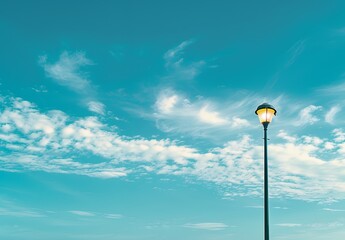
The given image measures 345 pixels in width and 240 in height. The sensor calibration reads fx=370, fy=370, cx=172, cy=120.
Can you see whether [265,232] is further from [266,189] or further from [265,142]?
[265,142]

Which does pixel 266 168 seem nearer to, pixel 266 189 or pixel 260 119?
pixel 266 189

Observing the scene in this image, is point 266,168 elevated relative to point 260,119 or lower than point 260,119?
lower

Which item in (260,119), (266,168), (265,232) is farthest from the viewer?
(260,119)

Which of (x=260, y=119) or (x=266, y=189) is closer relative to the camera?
(x=266, y=189)

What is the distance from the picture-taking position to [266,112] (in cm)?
1232

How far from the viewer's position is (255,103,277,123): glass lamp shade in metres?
12.3

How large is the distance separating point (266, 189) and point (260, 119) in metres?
2.48

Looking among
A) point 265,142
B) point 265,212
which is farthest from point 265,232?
point 265,142

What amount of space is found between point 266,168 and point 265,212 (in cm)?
138

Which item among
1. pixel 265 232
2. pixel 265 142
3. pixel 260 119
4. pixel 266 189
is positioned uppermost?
pixel 260 119

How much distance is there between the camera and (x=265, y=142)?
12.0 m

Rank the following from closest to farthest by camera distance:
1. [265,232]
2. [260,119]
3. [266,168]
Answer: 1. [265,232]
2. [266,168]
3. [260,119]

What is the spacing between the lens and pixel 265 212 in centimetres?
1090

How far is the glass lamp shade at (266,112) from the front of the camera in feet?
40.3
